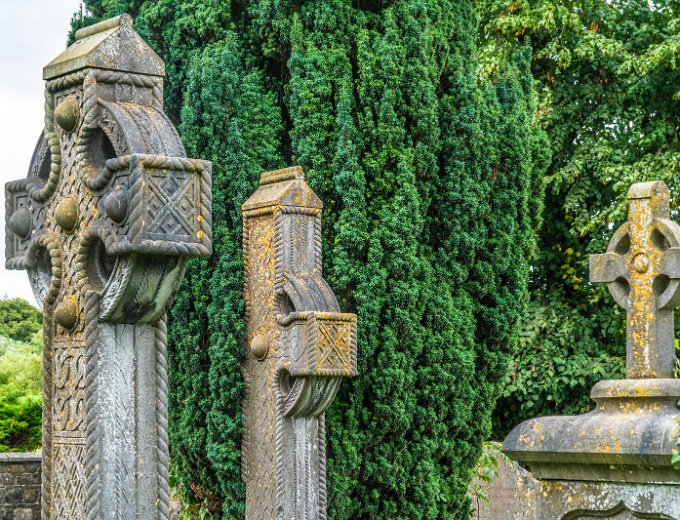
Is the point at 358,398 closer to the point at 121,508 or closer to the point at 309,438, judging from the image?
the point at 309,438

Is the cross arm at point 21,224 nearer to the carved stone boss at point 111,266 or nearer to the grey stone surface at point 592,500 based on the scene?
the carved stone boss at point 111,266

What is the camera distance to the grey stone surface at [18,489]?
11.1 m

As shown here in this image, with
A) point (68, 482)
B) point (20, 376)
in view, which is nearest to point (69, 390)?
point (68, 482)

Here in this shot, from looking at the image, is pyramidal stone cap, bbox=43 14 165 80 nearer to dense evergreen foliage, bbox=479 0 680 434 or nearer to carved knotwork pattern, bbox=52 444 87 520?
carved knotwork pattern, bbox=52 444 87 520

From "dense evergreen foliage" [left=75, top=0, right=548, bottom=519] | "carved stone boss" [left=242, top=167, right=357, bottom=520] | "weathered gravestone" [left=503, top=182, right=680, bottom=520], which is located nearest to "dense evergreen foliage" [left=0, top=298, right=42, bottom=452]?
"dense evergreen foliage" [left=75, top=0, right=548, bottom=519]

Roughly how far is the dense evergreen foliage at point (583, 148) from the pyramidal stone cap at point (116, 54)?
9257mm

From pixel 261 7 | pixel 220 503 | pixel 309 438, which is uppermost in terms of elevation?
pixel 261 7

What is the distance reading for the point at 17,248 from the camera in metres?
5.41

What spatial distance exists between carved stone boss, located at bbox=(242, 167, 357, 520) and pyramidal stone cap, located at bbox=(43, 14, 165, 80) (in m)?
3.74

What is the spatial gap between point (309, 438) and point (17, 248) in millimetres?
3820

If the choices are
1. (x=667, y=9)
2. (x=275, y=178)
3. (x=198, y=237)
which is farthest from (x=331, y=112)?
(x=667, y=9)

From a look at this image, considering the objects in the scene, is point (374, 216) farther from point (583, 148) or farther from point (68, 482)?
point (583, 148)

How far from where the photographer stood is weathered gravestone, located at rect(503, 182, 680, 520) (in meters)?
5.01

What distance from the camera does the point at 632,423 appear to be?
5.16 m
